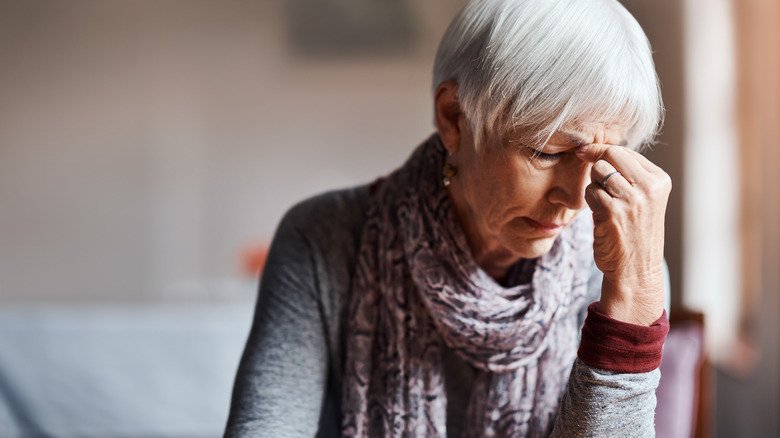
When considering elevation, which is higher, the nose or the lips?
the nose

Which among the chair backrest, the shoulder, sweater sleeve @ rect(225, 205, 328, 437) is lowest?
the chair backrest

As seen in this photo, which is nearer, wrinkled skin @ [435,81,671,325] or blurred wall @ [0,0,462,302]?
wrinkled skin @ [435,81,671,325]

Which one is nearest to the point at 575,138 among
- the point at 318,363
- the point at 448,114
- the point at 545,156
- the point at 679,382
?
the point at 545,156

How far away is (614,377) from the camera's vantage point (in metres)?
0.87

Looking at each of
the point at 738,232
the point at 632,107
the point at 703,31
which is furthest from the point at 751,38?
the point at 632,107

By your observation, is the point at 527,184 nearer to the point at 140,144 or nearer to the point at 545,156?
the point at 545,156

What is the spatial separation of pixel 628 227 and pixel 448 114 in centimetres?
28

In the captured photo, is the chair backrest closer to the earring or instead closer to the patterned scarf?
the patterned scarf

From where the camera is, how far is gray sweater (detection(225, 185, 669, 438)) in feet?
2.93

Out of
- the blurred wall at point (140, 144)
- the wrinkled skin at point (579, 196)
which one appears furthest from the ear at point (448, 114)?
the blurred wall at point (140, 144)

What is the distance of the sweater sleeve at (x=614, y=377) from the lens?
0.86 metres

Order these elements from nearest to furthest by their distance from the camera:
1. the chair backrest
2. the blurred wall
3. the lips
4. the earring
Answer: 1. the lips
2. the earring
3. the chair backrest
4. the blurred wall

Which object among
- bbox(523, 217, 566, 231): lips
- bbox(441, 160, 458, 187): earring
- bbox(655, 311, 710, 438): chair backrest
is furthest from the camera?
bbox(655, 311, 710, 438): chair backrest

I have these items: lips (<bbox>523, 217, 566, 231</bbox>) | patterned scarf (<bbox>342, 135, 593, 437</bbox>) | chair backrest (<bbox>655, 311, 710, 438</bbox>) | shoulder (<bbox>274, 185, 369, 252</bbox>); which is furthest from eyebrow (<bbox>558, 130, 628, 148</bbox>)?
chair backrest (<bbox>655, 311, 710, 438</bbox>)
